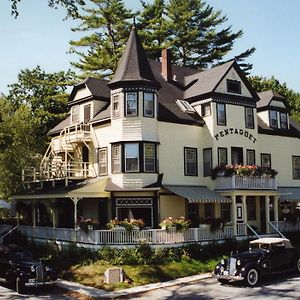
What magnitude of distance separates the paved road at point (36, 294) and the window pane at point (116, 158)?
32.5 feet

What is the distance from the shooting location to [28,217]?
38.7 metres

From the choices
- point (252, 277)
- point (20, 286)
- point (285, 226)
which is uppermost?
point (285, 226)

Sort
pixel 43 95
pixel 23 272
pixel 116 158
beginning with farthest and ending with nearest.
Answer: pixel 43 95 → pixel 116 158 → pixel 23 272

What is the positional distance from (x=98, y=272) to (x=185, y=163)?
10890 millimetres

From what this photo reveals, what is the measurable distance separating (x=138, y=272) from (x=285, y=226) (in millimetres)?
13537

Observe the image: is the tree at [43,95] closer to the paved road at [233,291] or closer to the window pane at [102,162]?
the window pane at [102,162]

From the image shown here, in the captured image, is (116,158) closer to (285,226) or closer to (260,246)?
(260,246)

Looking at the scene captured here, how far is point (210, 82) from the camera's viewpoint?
34.1 metres

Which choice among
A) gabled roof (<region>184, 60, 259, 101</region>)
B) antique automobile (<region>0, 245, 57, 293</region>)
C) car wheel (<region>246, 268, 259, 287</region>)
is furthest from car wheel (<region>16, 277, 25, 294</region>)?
gabled roof (<region>184, 60, 259, 101</region>)

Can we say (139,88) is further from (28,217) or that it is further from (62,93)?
(62,93)

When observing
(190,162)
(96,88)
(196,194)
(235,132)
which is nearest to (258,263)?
(196,194)

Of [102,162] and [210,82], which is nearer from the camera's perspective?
[102,162]

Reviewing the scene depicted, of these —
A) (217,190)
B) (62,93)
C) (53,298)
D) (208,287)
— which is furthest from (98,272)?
(62,93)

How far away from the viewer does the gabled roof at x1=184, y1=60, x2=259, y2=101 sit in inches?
1313
